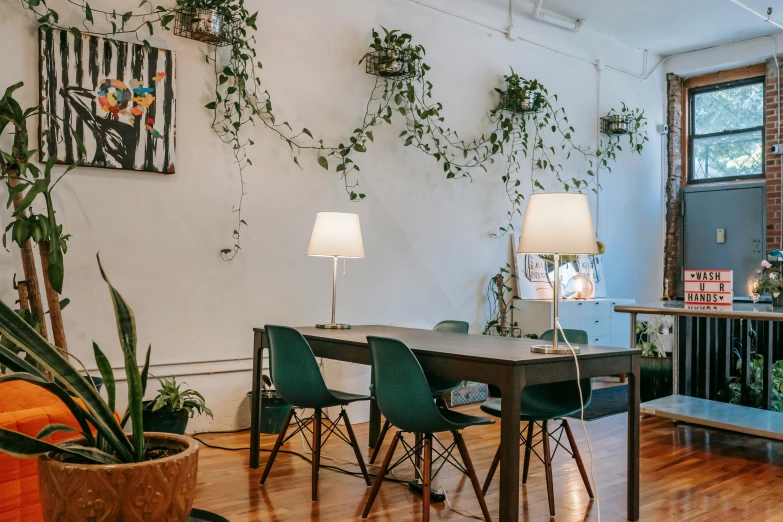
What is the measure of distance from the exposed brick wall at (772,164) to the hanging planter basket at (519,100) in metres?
2.97

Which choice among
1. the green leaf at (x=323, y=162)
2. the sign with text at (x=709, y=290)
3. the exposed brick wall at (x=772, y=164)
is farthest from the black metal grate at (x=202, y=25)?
the exposed brick wall at (x=772, y=164)

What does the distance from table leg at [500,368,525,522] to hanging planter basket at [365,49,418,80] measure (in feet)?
11.0

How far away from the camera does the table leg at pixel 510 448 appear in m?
2.67

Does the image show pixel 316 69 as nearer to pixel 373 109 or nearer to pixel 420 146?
pixel 373 109

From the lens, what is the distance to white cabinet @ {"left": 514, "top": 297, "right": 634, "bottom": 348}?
634 cm

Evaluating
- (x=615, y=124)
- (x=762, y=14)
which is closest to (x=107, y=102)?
(x=615, y=124)

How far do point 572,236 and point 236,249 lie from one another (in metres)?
2.63

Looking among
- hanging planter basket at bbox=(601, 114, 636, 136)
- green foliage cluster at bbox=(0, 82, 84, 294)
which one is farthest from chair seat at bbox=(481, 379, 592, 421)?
hanging planter basket at bbox=(601, 114, 636, 136)

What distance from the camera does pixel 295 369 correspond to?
11.7 ft

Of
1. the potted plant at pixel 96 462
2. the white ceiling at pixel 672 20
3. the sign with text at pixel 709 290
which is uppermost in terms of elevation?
the white ceiling at pixel 672 20

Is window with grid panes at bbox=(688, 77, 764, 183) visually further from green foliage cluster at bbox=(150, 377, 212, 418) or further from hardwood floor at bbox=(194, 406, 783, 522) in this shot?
green foliage cluster at bbox=(150, 377, 212, 418)

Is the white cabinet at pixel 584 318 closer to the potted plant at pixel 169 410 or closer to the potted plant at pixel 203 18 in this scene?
the potted plant at pixel 169 410

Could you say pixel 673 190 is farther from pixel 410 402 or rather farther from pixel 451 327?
pixel 410 402

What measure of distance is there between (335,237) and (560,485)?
72.4 inches
